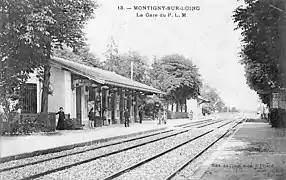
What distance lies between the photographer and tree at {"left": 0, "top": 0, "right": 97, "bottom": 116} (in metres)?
16.0

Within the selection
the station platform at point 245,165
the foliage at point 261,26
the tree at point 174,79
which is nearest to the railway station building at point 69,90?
the tree at point 174,79

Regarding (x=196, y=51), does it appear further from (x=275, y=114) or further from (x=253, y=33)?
(x=275, y=114)

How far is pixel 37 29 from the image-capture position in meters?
17.1

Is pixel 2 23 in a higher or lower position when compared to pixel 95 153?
higher

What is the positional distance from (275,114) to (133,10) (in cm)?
2180

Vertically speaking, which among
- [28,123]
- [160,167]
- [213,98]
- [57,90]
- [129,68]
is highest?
[213,98]

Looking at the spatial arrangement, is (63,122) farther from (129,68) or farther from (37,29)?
(129,68)

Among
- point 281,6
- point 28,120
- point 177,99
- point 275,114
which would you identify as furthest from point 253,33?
point 177,99

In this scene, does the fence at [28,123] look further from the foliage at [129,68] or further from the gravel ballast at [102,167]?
the foliage at [129,68]

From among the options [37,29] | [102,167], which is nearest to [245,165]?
[102,167]

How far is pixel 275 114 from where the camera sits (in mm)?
28844

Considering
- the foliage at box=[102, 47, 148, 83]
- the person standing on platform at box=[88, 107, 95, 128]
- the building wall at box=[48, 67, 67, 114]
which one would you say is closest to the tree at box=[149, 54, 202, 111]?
the foliage at box=[102, 47, 148, 83]

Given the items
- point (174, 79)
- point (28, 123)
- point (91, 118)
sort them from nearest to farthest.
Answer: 1. point (28, 123)
2. point (91, 118)
3. point (174, 79)

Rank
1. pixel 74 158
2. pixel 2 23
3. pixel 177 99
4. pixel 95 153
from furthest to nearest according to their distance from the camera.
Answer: pixel 177 99 < pixel 2 23 < pixel 95 153 < pixel 74 158
